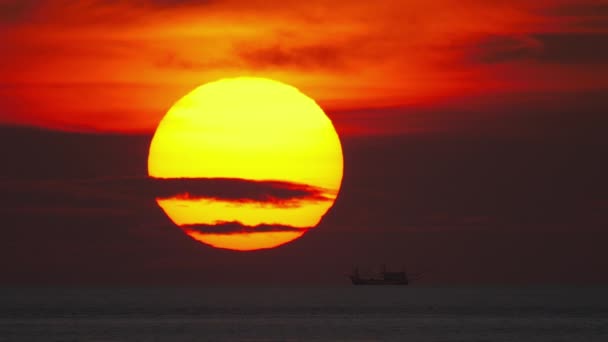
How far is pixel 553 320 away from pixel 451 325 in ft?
80.5

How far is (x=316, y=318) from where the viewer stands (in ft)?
529

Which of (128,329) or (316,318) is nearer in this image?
(128,329)

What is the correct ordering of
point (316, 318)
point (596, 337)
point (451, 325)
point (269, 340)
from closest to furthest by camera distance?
point (269, 340)
point (596, 337)
point (451, 325)
point (316, 318)

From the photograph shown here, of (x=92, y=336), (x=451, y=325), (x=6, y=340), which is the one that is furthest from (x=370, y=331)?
(x=6, y=340)

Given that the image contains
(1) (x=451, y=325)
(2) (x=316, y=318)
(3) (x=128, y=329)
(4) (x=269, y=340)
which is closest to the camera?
(4) (x=269, y=340)

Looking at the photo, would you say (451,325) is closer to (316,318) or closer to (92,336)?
(316,318)

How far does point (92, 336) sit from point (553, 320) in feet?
219

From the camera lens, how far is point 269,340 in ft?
375

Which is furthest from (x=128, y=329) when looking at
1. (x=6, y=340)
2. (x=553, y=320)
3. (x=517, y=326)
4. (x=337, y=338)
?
(x=553, y=320)

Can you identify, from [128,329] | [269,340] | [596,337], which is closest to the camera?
[269,340]

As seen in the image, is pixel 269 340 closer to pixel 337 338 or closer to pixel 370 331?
pixel 337 338

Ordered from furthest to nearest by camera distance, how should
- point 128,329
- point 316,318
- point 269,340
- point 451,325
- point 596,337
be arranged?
point 316,318 < point 451,325 < point 128,329 < point 596,337 < point 269,340

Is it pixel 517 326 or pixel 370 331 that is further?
pixel 517 326

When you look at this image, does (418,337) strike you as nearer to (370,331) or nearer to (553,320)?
(370,331)
